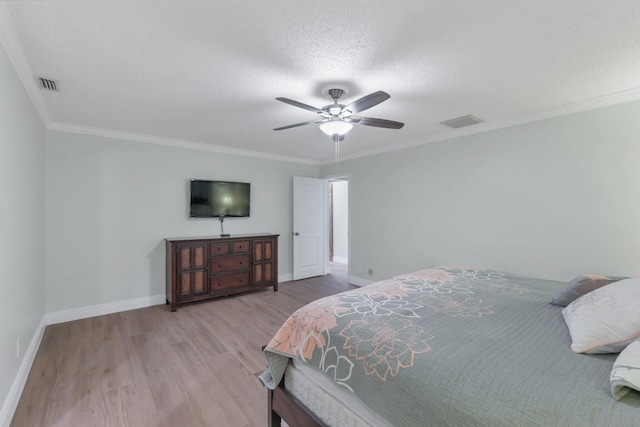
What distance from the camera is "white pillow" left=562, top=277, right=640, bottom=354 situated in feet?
3.60

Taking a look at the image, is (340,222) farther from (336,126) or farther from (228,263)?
(336,126)

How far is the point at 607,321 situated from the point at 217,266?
400 cm

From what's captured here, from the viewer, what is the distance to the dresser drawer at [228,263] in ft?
13.3

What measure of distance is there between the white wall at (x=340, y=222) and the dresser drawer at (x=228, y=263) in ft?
A: 11.8

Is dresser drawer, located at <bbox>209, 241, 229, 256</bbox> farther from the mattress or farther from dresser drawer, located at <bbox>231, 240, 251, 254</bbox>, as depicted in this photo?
the mattress

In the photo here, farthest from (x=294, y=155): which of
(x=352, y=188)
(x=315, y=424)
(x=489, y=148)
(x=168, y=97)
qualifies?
(x=315, y=424)

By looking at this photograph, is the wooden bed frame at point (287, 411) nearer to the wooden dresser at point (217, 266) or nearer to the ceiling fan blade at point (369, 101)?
the ceiling fan blade at point (369, 101)

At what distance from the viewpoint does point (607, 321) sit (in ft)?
3.85

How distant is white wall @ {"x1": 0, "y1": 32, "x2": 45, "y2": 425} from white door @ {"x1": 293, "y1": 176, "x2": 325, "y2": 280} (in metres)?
3.49

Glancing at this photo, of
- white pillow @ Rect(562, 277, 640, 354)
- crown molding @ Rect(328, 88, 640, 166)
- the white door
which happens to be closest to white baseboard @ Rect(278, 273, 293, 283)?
the white door

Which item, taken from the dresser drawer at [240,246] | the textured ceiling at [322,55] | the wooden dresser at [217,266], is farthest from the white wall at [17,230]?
the dresser drawer at [240,246]

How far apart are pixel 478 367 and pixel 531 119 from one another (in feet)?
10.3

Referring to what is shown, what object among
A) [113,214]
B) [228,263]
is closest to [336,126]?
[228,263]

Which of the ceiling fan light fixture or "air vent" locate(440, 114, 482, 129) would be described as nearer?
the ceiling fan light fixture
